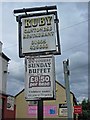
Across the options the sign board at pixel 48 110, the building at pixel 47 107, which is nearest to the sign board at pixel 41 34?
the building at pixel 47 107

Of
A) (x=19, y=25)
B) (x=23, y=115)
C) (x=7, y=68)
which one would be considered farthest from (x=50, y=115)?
(x=19, y=25)

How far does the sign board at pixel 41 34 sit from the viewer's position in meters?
8.28

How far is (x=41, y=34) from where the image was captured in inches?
328

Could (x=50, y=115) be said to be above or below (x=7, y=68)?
below

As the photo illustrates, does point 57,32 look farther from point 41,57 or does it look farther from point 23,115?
point 23,115

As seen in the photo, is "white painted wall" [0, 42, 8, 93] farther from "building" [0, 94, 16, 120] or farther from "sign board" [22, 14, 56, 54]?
"sign board" [22, 14, 56, 54]

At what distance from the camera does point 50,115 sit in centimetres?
5219

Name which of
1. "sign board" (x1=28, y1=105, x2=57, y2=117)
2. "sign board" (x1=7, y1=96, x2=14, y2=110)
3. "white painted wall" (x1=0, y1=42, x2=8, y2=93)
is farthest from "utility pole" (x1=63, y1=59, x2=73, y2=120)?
"sign board" (x1=28, y1=105, x2=57, y2=117)

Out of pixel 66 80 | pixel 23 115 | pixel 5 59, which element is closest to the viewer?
pixel 66 80

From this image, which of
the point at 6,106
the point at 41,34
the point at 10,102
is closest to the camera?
the point at 41,34

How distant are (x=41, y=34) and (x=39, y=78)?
1059 mm

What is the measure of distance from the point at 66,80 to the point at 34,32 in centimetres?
161

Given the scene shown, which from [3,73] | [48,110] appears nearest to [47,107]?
[48,110]

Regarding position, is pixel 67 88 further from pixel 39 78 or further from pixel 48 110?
pixel 48 110
